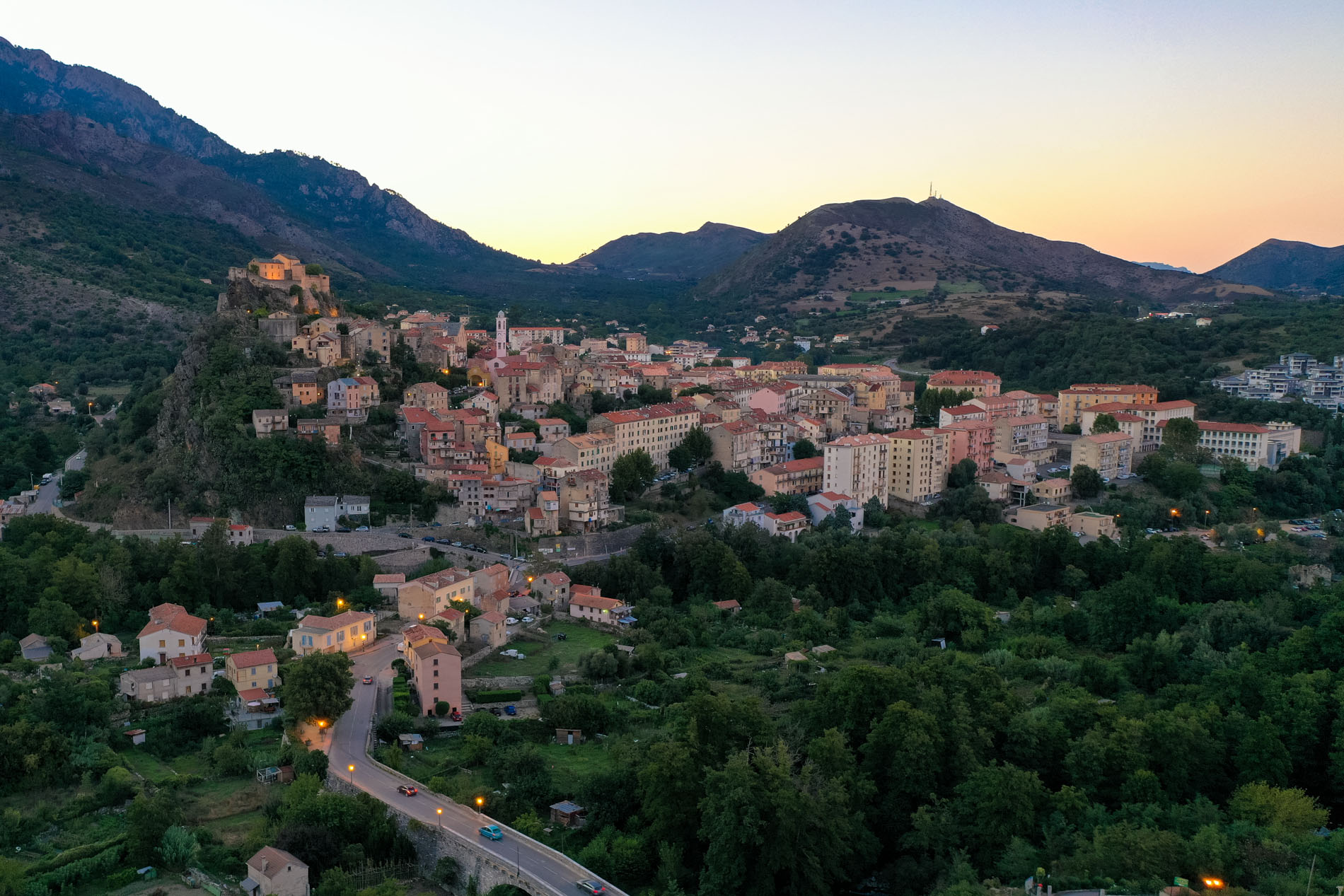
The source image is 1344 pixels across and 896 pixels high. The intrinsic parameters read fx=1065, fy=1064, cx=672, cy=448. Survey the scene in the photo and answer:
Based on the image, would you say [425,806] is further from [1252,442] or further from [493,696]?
[1252,442]

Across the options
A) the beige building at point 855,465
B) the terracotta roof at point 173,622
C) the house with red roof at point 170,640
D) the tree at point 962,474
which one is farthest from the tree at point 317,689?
the tree at point 962,474

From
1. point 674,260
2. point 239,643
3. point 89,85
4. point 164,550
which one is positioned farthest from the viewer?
point 674,260

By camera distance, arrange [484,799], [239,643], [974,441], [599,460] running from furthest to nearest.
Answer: [974,441] → [599,460] → [239,643] → [484,799]

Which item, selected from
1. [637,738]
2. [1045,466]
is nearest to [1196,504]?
[1045,466]

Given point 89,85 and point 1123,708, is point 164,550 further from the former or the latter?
point 89,85

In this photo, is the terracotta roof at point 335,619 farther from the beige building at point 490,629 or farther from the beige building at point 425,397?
the beige building at point 425,397

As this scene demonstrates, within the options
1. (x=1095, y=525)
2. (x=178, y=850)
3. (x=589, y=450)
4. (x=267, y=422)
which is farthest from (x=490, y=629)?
(x=1095, y=525)

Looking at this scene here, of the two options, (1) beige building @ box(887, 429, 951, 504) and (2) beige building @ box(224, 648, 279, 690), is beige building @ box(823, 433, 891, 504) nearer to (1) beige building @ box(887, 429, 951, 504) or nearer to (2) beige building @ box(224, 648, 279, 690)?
(1) beige building @ box(887, 429, 951, 504)

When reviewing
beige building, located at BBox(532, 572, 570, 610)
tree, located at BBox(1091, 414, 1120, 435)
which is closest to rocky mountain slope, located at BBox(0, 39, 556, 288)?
beige building, located at BBox(532, 572, 570, 610)
